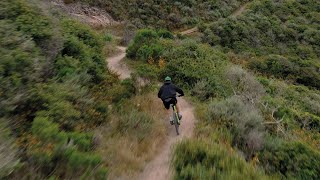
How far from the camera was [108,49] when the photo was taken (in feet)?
62.9

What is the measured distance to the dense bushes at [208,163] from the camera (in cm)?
584

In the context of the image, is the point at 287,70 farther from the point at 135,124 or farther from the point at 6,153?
the point at 6,153

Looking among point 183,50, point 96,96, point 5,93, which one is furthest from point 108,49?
point 5,93

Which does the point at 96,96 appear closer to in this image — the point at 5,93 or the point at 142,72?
the point at 5,93

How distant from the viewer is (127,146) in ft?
24.6

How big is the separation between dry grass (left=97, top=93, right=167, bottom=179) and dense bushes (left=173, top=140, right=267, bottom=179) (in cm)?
96

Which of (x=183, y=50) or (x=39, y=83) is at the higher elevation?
(x=39, y=83)

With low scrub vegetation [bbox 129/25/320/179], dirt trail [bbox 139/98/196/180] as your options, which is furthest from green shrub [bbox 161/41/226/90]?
dirt trail [bbox 139/98/196/180]

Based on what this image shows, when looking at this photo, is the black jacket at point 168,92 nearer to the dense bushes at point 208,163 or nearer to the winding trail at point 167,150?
the winding trail at point 167,150

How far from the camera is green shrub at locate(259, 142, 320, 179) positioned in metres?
7.45

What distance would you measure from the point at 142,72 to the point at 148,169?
21.3ft

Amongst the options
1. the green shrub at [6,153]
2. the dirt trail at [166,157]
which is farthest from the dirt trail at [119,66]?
the green shrub at [6,153]

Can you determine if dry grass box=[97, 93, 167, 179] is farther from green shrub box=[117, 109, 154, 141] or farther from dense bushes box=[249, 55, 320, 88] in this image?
dense bushes box=[249, 55, 320, 88]

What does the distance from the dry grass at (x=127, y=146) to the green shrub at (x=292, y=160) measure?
2642 mm
